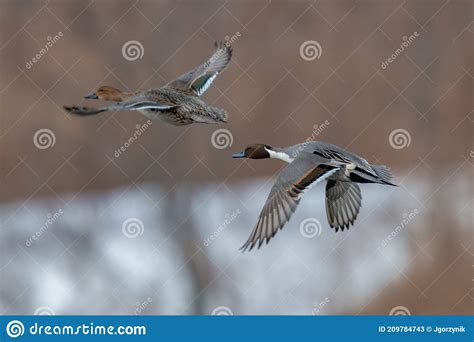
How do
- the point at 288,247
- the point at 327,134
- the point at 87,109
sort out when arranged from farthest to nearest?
the point at 288,247 → the point at 327,134 → the point at 87,109

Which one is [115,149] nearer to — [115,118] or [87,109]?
[115,118]

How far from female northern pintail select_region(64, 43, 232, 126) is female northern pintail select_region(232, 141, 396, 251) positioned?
11 cm

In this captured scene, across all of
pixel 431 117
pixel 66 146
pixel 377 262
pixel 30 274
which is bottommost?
pixel 30 274

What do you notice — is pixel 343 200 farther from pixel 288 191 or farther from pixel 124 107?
pixel 124 107

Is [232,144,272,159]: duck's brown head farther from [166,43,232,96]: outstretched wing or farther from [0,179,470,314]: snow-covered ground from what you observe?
[0,179,470,314]: snow-covered ground

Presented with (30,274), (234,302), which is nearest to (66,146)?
(30,274)

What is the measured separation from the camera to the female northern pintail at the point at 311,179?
185 cm

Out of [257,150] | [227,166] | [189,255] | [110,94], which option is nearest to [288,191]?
[257,150]

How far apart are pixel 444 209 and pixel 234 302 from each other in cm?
85

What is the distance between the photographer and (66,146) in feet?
11.3

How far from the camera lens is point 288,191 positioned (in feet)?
6.16

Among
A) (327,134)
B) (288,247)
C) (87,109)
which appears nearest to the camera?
(87,109)

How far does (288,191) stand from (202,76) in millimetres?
353

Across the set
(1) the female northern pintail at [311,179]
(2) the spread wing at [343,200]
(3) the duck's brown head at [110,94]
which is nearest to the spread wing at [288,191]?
(1) the female northern pintail at [311,179]
